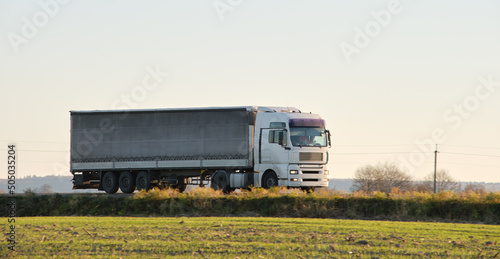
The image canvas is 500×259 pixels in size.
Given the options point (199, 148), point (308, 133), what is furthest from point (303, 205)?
point (199, 148)

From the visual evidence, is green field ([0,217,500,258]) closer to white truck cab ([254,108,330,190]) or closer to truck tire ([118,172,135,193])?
white truck cab ([254,108,330,190])

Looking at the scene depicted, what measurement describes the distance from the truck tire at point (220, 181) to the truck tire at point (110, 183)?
5.14 meters

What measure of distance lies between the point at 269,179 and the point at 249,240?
17260 mm

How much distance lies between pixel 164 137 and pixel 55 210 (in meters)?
7.95

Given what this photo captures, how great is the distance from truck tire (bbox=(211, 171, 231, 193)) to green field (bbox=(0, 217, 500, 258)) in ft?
44.2

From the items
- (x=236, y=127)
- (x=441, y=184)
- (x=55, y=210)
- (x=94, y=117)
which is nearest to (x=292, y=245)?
(x=55, y=210)

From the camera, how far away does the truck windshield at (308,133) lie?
1340 inches

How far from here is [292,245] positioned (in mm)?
16766

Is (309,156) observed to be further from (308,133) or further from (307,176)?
(308,133)

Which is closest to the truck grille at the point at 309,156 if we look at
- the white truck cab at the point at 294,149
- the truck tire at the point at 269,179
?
the white truck cab at the point at 294,149

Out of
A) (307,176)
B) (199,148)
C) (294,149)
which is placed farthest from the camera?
(199,148)

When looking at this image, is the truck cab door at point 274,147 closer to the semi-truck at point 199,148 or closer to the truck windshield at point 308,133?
the semi-truck at point 199,148

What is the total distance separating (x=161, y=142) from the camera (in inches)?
1458

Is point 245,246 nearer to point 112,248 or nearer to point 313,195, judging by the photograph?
point 112,248
